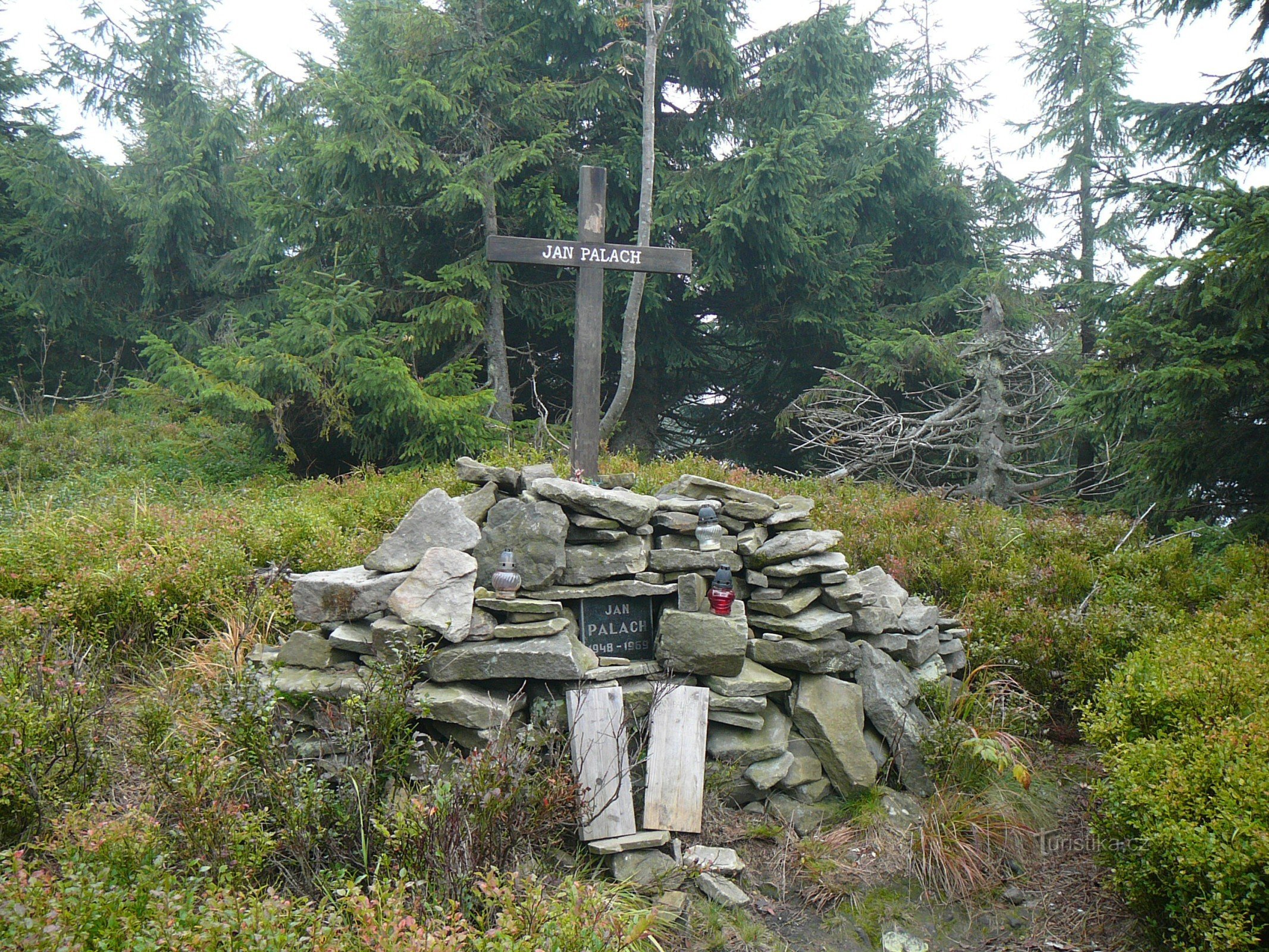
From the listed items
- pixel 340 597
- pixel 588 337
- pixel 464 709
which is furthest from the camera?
pixel 588 337

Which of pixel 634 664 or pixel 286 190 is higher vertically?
pixel 286 190

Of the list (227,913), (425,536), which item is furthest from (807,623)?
(227,913)

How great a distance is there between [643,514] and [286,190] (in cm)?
1236

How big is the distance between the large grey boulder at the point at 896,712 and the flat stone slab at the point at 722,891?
1.42 meters

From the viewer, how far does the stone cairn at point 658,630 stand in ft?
14.3

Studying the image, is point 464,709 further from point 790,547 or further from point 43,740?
point 790,547

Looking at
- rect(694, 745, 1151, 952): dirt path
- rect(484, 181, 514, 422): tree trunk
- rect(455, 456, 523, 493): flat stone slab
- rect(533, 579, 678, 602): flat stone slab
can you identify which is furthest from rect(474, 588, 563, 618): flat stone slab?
rect(484, 181, 514, 422): tree trunk

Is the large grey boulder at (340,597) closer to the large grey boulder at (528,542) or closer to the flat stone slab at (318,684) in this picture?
the flat stone slab at (318,684)

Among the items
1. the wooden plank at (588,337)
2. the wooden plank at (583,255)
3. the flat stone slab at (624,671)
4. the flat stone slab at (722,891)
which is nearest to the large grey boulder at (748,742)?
the flat stone slab at (624,671)

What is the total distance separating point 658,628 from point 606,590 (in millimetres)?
422

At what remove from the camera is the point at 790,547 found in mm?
5184

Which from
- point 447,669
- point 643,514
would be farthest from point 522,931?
point 643,514

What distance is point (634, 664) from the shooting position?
483 centimetres

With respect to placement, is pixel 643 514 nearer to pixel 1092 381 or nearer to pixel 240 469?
pixel 1092 381
